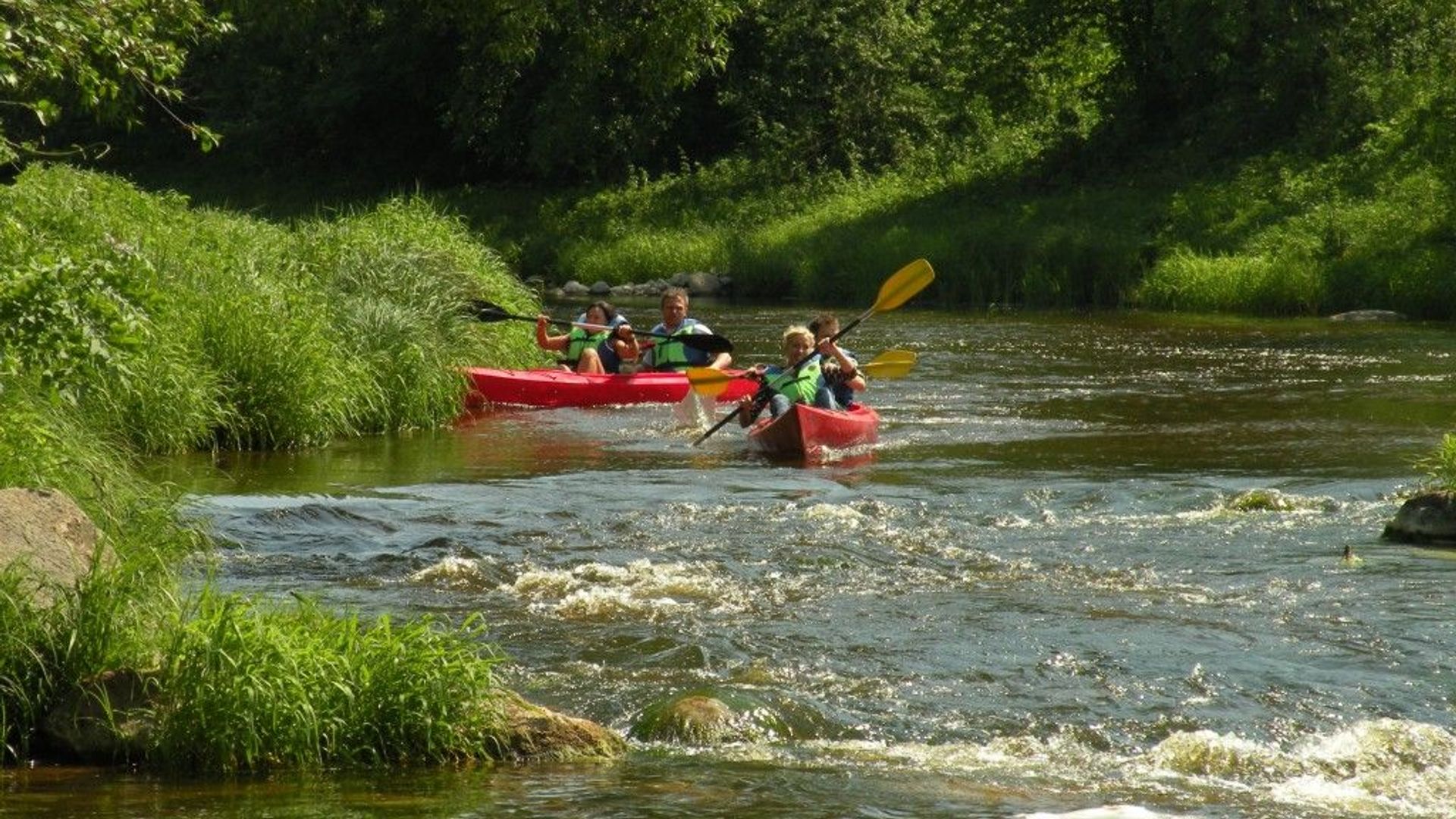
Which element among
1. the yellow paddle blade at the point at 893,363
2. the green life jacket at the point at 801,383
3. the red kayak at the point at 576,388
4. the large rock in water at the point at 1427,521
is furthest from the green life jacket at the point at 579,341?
the large rock in water at the point at 1427,521

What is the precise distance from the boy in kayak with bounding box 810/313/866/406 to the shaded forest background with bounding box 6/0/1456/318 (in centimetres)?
918

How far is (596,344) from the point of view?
16734 mm

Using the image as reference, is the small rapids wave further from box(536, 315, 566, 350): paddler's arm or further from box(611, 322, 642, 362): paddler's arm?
box(536, 315, 566, 350): paddler's arm

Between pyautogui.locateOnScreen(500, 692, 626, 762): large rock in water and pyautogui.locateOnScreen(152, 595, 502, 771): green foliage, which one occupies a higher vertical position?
pyautogui.locateOnScreen(152, 595, 502, 771): green foliage

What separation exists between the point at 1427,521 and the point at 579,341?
29.0 feet

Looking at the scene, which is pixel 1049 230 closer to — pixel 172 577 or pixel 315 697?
pixel 172 577

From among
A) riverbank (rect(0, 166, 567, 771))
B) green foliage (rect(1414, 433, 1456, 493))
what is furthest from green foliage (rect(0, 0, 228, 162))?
green foliage (rect(1414, 433, 1456, 493))

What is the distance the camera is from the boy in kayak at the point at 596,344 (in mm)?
16625

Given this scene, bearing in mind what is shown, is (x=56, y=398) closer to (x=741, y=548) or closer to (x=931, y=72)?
(x=741, y=548)

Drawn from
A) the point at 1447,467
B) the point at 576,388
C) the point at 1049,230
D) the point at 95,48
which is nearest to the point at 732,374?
the point at 576,388

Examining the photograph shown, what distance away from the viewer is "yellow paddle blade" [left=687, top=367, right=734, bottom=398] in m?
14.6

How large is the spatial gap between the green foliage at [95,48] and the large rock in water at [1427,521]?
18.4ft

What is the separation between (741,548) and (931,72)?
90.9ft

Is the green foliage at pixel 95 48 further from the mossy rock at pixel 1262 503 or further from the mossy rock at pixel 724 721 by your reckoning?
the mossy rock at pixel 1262 503
